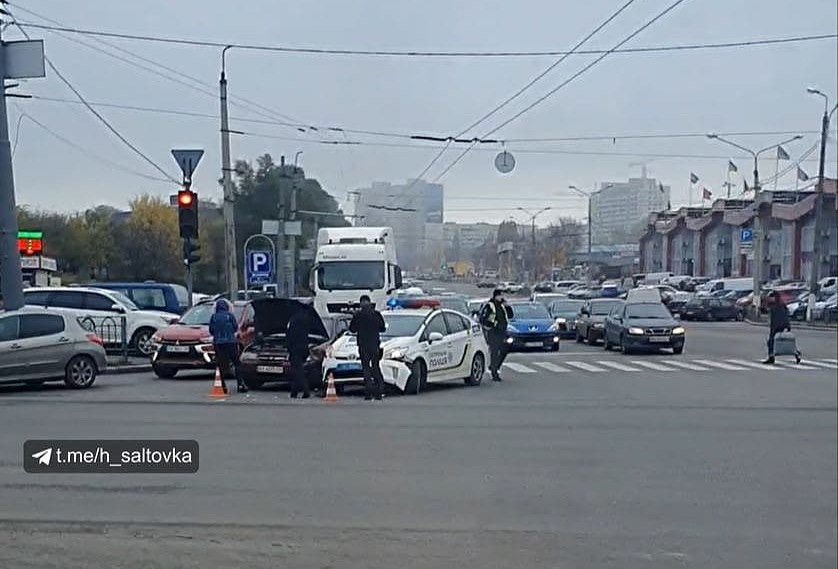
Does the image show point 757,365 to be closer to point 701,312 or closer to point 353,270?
point 701,312

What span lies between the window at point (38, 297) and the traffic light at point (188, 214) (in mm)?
7693

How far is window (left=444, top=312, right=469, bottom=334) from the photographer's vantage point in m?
15.8

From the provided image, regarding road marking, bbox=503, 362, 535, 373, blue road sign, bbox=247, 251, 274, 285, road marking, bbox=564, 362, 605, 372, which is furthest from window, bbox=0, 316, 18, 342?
road marking, bbox=564, 362, 605, 372

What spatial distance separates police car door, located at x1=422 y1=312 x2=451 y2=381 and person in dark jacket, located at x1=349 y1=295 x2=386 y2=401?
142cm

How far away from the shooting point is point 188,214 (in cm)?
1416

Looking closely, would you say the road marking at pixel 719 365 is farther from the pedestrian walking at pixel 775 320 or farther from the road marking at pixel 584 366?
the road marking at pixel 584 366

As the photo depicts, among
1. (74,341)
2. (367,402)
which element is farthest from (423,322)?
(74,341)

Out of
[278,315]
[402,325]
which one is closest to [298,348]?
[278,315]

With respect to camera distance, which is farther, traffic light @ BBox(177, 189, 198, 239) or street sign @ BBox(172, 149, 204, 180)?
traffic light @ BBox(177, 189, 198, 239)

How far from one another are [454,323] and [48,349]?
584cm

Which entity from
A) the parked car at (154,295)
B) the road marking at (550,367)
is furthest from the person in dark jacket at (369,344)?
the parked car at (154,295)

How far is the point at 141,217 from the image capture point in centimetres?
2223
